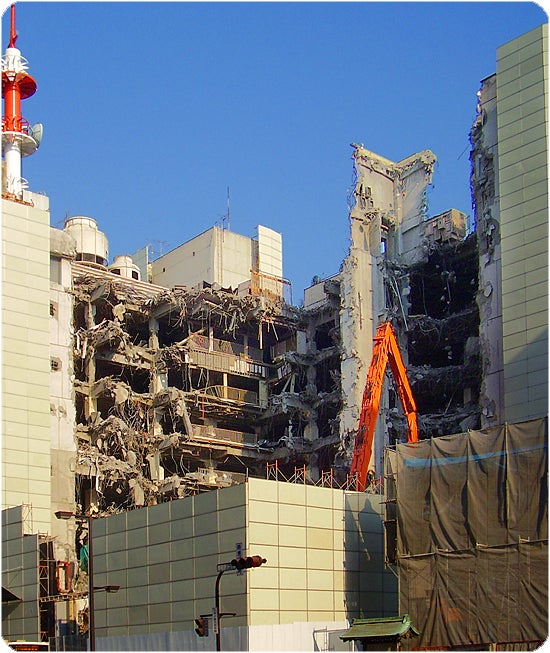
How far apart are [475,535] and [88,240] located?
67947 millimetres

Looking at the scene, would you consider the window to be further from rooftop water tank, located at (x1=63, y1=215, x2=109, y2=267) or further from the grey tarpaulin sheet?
the grey tarpaulin sheet

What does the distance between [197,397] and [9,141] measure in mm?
29424

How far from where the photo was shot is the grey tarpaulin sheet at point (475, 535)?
59188 mm

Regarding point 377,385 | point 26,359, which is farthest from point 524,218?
point 26,359

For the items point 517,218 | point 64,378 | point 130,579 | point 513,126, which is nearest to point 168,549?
point 130,579

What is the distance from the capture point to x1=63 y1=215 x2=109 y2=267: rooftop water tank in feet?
390

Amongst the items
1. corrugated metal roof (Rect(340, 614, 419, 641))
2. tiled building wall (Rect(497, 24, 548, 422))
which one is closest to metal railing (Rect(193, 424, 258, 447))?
tiled building wall (Rect(497, 24, 548, 422))

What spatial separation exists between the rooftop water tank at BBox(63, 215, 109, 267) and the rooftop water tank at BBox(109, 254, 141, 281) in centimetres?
134

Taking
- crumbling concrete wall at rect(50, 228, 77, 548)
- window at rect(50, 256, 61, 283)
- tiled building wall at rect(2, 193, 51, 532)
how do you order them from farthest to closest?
1. window at rect(50, 256, 61, 283)
2. crumbling concrete wall at rect(50, 228, 77, 548)
3. tiled building wall at rect(2, 193, 51, 532)

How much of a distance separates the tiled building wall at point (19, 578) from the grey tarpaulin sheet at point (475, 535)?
85.9ft

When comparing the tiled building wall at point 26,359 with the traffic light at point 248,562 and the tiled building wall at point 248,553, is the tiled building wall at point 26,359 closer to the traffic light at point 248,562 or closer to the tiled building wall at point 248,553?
the tiled building wall at point 248,553

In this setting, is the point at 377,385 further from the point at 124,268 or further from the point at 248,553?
the point at 124,268

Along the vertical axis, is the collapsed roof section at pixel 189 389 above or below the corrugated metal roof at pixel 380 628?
above

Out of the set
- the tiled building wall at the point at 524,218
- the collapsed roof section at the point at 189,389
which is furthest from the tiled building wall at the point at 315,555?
the collapsed roof section at the point at 189,389
